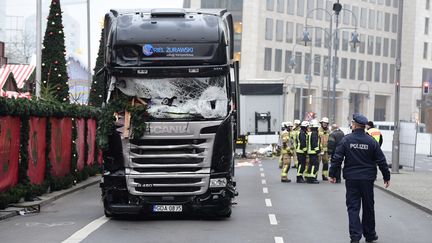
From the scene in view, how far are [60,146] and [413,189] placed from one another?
31.7ft

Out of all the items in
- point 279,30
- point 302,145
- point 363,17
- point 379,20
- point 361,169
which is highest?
point 363,17

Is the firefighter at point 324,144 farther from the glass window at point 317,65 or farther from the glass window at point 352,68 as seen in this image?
the glass window at point 352,68

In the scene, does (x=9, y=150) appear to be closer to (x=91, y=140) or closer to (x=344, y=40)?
(x=91, y=140)

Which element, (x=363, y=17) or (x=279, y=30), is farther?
(x=363, y=17)

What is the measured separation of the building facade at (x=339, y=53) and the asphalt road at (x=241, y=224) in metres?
69.0

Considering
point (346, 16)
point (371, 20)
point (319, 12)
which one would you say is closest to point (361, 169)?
point (319, 12)

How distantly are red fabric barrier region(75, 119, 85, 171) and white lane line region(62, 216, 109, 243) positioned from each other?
9.37m

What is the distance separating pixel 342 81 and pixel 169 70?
3464 inches

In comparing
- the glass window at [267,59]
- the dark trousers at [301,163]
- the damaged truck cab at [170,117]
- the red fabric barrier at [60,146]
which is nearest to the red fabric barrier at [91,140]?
the red fabric barrier at [60,146]

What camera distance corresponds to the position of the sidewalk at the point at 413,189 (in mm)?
18620

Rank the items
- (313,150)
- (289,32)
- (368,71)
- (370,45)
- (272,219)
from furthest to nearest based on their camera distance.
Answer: (370,45), (368,71), (289,32), (313,150), (272,219)

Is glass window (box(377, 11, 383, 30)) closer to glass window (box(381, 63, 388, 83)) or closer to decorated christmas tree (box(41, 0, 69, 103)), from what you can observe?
glass window (box(381, 63, 388, 83))

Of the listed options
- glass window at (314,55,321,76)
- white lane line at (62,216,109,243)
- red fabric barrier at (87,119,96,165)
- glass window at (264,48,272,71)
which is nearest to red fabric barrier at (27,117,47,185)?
white lane line at (62,216,109,243)

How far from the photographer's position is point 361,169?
39.2 feet
